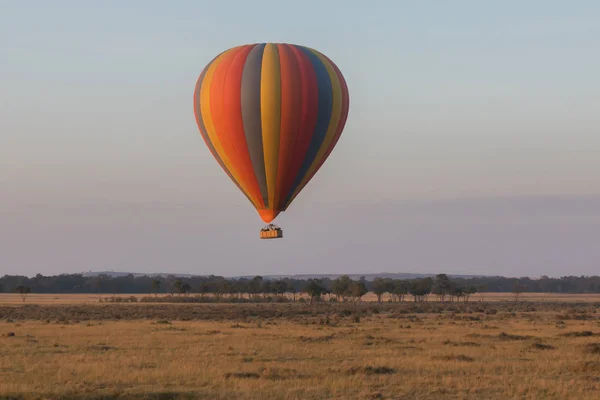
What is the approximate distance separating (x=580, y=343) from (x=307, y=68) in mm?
18726

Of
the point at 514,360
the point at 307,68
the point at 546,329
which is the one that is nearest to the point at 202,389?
the point at 514,360

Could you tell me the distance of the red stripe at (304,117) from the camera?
40094 millimetres

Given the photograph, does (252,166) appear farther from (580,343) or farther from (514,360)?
(580,343)

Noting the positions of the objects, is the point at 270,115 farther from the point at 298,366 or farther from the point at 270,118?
the point at 298,366

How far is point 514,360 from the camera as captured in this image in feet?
110

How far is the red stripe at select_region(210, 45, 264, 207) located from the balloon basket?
1412 mm

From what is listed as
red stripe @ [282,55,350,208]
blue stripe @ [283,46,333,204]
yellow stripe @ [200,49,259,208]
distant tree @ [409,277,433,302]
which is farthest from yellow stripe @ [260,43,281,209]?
distant tree @ [409,277,433,302]

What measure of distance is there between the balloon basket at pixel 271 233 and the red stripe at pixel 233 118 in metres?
1.41

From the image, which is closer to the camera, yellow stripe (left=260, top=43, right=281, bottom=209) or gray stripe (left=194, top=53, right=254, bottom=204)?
yellow stripe (left=260, top=43, right=281, bottom=209)

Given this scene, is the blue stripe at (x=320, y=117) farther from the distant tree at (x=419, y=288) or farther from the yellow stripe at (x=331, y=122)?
the distant tree at (x=419, y=288)

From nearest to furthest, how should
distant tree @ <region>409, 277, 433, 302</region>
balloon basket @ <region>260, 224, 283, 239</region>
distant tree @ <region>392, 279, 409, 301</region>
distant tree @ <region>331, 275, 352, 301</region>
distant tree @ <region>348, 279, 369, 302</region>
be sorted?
balloon basket @ <region>260, 224, 283, 239</region> → distant tree @ <region>348, 279, 369, 302</region> → distant tree @ <region>331, 275, 352, 301</region> → distant tree @ <region>409, 277, 433, 302</region> → distant tree @ <region>392, 279, 409, 301</region>

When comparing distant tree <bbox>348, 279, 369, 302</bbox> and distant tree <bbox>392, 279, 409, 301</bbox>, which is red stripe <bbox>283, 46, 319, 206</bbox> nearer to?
distant tree <bbox>348, 279, 369, 302</bbox>

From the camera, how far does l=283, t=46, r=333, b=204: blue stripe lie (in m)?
40.5

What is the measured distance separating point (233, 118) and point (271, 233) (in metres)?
5.59
